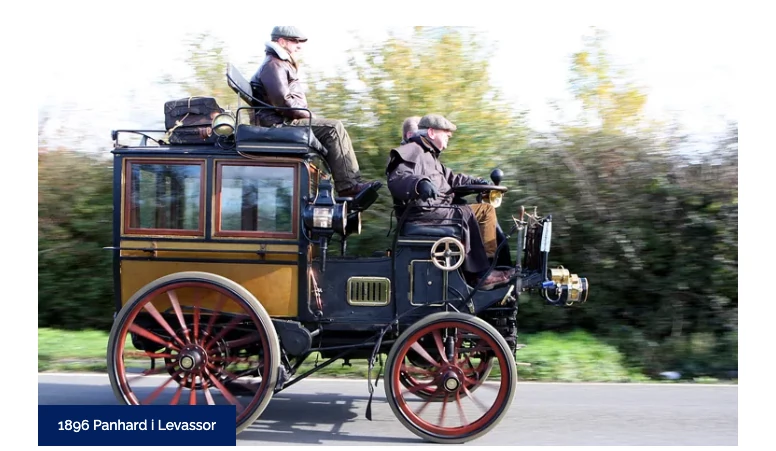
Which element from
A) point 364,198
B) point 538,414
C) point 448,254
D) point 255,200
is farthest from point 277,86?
point 538,414

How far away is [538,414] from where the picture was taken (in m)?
6.25

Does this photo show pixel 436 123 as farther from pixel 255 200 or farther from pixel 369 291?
pixel 255 200

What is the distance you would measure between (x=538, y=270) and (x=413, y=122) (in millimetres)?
1812

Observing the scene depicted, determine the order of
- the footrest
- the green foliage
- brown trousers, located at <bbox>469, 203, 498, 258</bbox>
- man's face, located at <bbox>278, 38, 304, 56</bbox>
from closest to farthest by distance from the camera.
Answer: the footrest < brown trousers, located at <bbox>469, 203, 498, 258</bbox> < man's face, located at <bbox>278, 38, 304, 56</bbox> < the green foliage

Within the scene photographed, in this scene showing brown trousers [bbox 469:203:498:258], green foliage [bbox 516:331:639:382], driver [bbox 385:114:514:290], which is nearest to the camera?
driver [bbox 385:114:514:290]

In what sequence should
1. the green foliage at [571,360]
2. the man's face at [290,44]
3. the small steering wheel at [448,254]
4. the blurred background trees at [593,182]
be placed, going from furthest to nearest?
the blurred background trees at [593,182]
the green foliage at [571,360]
the man's face at [290,44]
the small steering wheel at [448,254]

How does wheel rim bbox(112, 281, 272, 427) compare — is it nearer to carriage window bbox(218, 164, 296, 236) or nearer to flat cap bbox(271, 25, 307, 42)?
carriage window bbox(218, 164, 296, 236)

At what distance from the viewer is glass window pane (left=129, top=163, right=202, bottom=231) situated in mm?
5434

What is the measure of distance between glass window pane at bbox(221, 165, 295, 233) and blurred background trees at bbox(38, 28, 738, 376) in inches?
131

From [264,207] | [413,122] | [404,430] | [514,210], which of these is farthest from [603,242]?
[264,207]

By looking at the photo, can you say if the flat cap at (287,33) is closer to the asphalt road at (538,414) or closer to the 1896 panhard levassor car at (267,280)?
the 1896 panhard levassor car at (267,280)

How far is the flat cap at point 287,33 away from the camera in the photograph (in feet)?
19.7
